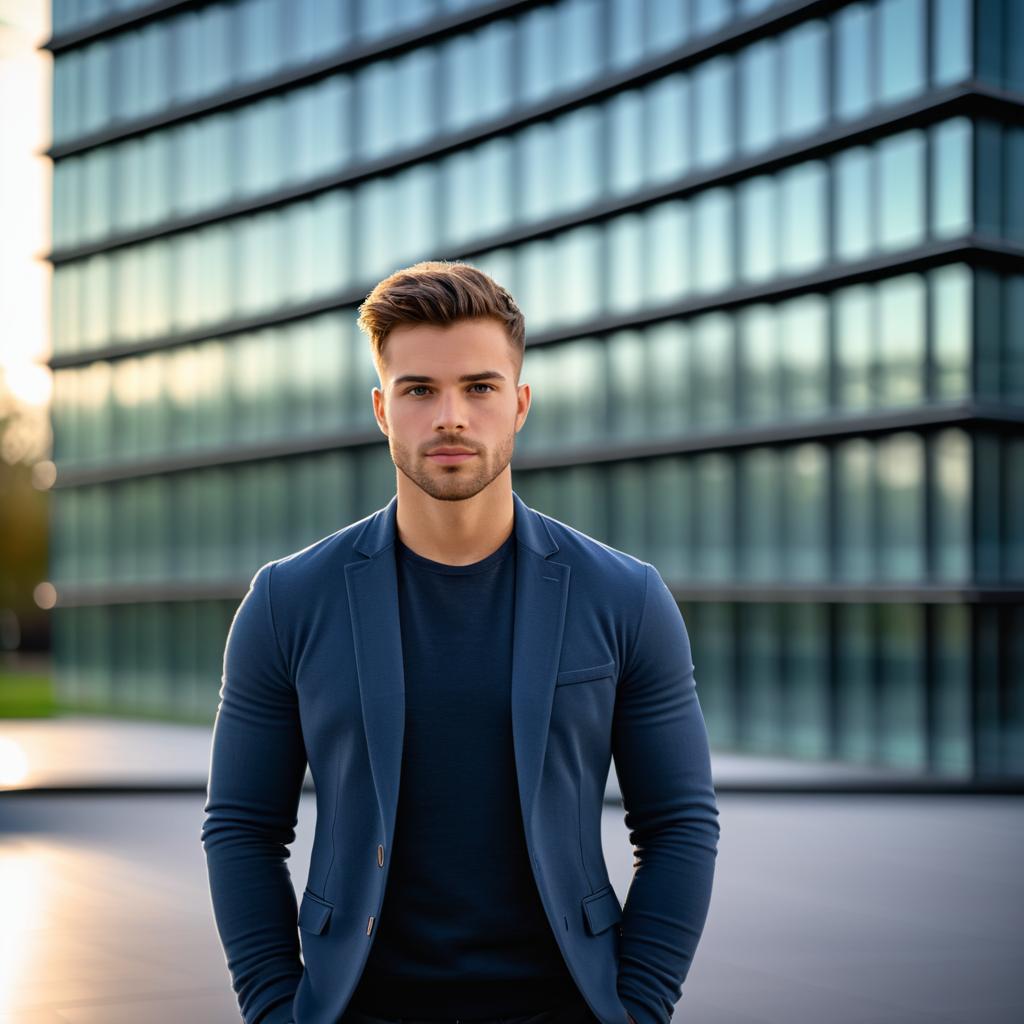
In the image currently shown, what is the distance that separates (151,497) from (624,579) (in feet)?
143

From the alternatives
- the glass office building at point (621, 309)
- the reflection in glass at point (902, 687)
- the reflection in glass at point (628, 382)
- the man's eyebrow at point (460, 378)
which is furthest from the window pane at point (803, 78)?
the man's eyebrow at point (460, 378)

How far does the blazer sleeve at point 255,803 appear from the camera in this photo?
9.68ft

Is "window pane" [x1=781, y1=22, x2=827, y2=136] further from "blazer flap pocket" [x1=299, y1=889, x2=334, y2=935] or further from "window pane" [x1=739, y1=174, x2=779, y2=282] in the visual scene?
"blazer flap pocket" [x1=299, y1=889, x2=334, y2=935]

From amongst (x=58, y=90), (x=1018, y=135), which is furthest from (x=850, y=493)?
(x=58, y=90)

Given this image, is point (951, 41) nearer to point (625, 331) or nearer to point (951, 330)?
point (951, 330)

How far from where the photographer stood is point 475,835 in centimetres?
286

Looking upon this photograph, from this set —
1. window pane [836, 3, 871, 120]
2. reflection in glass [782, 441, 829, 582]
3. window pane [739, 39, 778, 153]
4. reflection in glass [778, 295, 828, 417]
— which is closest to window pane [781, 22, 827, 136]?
window pane [739, 39, 778, 153]

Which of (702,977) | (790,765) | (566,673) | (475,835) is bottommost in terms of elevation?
(790,765)

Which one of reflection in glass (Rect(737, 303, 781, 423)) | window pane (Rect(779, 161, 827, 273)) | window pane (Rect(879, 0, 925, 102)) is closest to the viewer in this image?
window pane (Rect(879, 0, 925, 102))

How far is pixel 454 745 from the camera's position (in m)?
2.88

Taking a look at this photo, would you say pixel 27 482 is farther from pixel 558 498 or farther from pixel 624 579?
pixel 624 579

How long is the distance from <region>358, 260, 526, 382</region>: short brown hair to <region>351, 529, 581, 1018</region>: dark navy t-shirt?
579 millimetres

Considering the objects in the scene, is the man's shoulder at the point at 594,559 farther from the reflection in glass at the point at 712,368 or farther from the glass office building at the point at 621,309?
the reflection in glass at the point at 712,368

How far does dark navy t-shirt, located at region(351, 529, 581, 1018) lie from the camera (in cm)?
285
